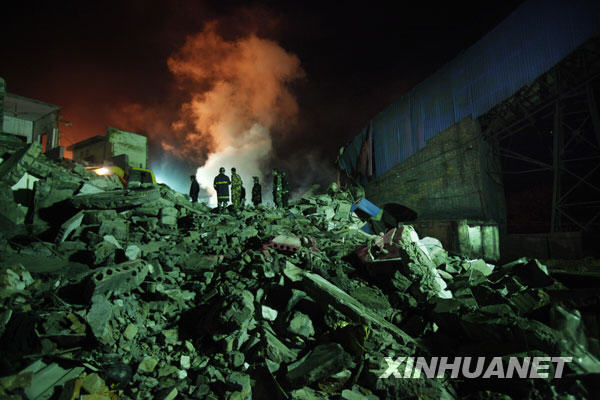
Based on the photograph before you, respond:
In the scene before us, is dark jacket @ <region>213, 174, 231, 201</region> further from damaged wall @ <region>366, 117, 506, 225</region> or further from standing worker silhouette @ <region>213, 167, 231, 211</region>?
damaged wall @ <region>366, 117, 506, 225</region>

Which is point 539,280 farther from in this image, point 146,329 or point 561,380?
point 146,329

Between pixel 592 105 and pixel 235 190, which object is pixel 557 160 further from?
pixel 235 190

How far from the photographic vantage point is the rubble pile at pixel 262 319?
2461 millimetres

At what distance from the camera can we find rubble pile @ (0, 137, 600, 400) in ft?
8.07

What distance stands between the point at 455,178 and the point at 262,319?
8497mm

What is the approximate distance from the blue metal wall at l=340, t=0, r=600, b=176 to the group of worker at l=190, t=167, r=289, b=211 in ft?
16.5

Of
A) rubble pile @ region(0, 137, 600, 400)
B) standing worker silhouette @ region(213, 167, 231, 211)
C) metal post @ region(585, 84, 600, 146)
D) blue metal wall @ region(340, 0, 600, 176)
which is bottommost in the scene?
rubble pile @ region(0, 137, 600, 400)

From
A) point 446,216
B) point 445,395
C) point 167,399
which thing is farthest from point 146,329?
point 446,216

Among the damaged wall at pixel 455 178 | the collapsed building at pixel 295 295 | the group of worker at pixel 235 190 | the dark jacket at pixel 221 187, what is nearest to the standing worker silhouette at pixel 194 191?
the group of worker at pixel 235 190

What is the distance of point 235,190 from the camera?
34.5ft

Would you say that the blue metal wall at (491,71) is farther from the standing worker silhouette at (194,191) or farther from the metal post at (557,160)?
the standing worker silhouette at (194,191)

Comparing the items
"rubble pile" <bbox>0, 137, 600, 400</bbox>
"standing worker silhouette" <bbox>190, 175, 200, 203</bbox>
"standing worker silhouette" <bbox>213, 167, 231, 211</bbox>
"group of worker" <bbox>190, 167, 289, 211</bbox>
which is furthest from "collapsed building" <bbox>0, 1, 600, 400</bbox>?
"standing worker silhouette" <bbox>190, 175, 200, 203</bbox>

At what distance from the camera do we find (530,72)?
22.6 ft

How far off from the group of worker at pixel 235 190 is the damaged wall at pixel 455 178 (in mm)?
5461
